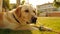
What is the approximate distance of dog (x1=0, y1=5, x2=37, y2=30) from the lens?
1824 millimetres

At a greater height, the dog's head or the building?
the dog's head

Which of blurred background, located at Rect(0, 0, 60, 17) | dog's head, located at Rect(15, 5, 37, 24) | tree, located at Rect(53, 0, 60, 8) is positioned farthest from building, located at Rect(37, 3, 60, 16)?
dog's head, located at Rect(15, 5, 37, 24)

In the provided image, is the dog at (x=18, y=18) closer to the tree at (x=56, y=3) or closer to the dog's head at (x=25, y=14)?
the dog's head at (x=25, y=14)

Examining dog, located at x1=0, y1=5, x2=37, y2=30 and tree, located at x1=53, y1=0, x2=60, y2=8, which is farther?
tree, located at x1=53, y1=0, x2=60, y2=8

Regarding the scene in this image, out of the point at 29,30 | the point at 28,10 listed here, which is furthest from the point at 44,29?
the point at 28,10

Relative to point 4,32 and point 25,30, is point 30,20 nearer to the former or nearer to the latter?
point 25,30

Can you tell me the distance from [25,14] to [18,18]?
0.12 meters

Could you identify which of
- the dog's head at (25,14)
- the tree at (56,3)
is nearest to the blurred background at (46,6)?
the tree at (56,3)

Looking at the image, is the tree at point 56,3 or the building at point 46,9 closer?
the tree at point 56,3

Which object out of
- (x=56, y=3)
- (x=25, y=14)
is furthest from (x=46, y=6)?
(x=25, y=14)

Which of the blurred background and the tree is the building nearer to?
the blurred background

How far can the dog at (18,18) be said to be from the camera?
1824 mm

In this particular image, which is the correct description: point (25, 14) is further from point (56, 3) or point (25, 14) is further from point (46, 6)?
point (46, 6)

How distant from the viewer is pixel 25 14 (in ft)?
6.08
